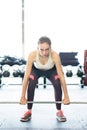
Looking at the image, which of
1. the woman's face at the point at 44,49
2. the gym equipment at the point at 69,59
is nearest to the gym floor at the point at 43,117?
the woman's face at the point at 44,49

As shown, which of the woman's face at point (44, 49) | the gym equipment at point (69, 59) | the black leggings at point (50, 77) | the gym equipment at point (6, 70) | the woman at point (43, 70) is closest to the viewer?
the woman's face at point (44, 49)

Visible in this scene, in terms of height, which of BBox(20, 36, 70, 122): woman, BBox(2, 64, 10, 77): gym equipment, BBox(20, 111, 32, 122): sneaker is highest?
BBox(20, 36, 70, 122): woman

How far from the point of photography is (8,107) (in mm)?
3652

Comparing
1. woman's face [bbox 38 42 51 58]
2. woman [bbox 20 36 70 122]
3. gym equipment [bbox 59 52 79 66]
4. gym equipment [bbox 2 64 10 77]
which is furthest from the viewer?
gym equipment [bbox 59 52 79 66]

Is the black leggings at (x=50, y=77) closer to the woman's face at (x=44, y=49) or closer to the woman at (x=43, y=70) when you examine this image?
the woman at (x=43, y=70)

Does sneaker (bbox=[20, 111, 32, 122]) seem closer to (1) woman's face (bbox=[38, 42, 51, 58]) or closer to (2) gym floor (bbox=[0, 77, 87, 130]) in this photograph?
(2) gym floor (bbox=[0, 77, 87, 130])

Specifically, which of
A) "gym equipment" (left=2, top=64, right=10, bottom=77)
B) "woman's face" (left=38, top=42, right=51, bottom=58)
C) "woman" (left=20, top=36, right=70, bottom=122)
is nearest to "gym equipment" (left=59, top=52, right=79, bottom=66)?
"gym equipment" (left=2, top=64, right=10, bottom=77)

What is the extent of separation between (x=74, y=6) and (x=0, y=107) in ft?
11.5

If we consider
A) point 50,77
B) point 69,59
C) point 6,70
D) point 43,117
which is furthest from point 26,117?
point 69,59

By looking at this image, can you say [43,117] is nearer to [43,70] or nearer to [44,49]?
[43,70]

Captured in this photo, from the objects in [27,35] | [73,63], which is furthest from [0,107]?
[27,35]

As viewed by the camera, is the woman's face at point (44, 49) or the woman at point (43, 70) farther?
the woman at point (43, 70)

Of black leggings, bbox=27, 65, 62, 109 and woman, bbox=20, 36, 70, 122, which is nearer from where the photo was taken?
woman, bbox=20, 36, 70, 122

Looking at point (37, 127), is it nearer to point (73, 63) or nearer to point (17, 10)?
point (73, 63)
